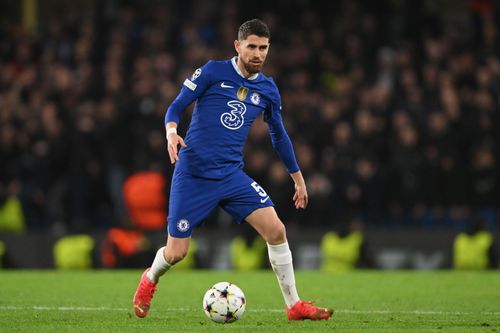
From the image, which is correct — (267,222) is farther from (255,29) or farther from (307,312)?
(255,29)

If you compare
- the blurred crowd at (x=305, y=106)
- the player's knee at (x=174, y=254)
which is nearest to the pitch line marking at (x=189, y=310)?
the player's knee at (x=174, y=254)

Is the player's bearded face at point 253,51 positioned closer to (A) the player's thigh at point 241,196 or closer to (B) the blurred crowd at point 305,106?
(A) the player's thigh at point 241,196

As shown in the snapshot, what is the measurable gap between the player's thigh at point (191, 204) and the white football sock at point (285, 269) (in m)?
0.57

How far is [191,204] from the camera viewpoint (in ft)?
25.8

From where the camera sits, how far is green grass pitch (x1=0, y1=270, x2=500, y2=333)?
300 inches

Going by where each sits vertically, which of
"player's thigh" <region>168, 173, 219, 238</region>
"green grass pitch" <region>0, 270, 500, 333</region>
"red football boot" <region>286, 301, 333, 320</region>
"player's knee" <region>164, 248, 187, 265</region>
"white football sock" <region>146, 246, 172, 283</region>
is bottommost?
"green grass pitch" <region>0, 270, 500, 333</region>

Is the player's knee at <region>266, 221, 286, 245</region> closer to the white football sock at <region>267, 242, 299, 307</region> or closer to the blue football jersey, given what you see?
the white football sock at <region>267, 242, 299, 307</region>

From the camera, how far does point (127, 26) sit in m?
20.4

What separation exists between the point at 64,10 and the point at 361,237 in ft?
35.8

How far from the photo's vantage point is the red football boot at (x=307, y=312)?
25.8ft

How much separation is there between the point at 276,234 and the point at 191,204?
67 cm

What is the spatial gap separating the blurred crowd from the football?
8506 mm

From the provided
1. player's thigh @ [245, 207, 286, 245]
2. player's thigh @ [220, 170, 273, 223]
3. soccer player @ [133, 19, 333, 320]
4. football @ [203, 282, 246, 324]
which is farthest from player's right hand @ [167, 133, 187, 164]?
football @ [203, 282, 246, 324]

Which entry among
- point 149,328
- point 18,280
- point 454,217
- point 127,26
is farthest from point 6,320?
point 127,26
